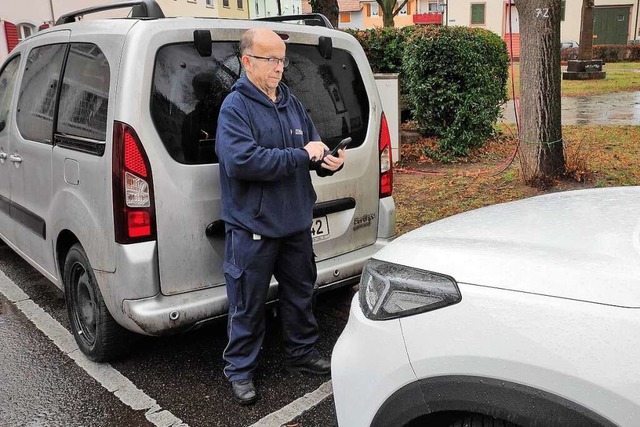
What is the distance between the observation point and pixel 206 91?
118 inches

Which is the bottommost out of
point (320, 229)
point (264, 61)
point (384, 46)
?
point (320, 229)

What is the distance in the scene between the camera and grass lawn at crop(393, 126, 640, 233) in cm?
634

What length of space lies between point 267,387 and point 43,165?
6.07 ft

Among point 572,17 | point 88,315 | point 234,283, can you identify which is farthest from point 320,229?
point 572,17

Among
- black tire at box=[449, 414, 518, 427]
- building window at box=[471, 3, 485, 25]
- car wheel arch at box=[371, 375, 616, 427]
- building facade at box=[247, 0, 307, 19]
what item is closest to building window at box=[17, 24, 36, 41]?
car wheel arch at box=[371, 375, 616, 427]

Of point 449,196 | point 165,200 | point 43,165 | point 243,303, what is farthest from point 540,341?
point 449,196

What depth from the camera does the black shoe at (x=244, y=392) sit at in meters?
3.00

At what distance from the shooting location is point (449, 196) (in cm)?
666

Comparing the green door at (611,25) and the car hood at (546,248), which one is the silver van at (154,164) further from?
the green door at (611,25)

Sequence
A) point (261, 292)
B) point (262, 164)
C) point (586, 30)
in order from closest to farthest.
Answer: point (262, 164) < point (261, 292) < point (586, 30)

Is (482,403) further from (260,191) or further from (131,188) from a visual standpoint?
(131,188)

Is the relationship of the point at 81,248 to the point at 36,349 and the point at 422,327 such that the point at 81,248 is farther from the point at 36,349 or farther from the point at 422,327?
the point at 422,327

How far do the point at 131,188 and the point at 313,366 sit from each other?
1.34m

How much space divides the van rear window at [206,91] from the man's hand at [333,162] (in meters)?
0.55
